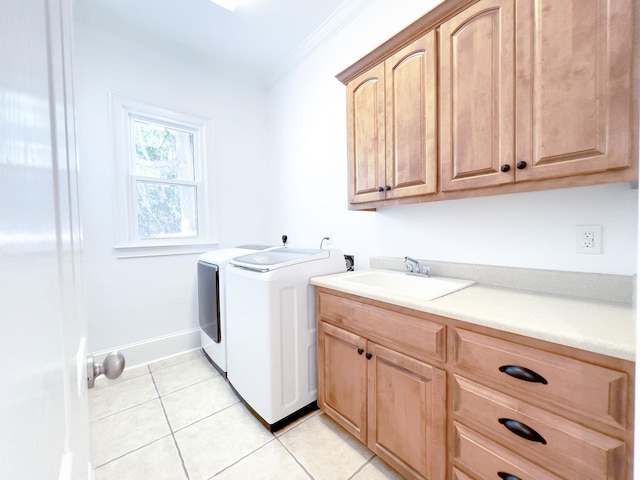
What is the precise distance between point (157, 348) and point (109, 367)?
2279 mm

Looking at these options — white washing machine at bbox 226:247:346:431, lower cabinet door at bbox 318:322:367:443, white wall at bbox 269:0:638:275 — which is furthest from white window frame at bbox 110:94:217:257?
lower cabinet door at bbox 318:322:367:443

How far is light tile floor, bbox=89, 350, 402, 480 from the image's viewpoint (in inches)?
53.7

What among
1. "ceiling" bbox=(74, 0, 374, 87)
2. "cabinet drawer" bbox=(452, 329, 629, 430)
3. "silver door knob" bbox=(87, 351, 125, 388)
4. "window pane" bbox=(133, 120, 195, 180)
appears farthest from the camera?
"window pane" bbox=(133, 120, 195, 180)

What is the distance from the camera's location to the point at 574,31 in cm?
97

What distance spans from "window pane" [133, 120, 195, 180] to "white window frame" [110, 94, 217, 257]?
0.05 m

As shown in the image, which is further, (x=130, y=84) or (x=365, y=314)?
(x=130, y=84)

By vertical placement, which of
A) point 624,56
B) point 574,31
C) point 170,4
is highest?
point 170,4

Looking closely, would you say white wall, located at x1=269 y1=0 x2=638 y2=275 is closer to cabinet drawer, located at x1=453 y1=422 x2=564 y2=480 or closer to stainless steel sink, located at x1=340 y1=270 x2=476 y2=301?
stainless steel sink, located at x1=340 y1=270 x2=476 y2=301

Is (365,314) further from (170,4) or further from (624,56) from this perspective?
(170,4)

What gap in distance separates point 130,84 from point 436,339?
305 centimetres

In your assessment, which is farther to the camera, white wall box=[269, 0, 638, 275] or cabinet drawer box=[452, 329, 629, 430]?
white wall box=[269, 0, 638, 275]

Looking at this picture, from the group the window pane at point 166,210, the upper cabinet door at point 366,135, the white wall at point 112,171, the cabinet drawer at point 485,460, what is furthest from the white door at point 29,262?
the window pane at point 166,210

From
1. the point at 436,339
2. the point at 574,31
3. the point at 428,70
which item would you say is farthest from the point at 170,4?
the point at 436,339

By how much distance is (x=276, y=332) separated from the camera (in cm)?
157
